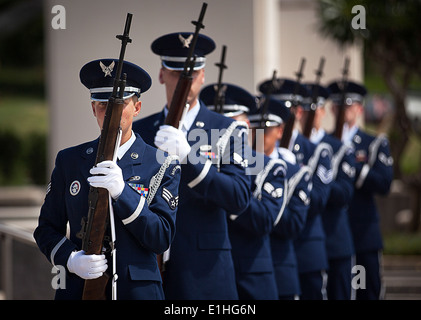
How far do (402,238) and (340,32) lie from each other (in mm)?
3337

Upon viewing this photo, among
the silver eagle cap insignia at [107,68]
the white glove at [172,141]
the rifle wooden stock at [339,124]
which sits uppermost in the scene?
the silver eagle cap insignia at [107,68]

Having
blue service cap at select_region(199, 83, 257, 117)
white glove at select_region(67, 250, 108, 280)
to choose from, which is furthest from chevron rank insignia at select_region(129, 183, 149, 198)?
blue service cap at select_region(199, 83, 257, 117)

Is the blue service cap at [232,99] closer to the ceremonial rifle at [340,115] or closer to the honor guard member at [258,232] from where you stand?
the honor guard member at [258,232]

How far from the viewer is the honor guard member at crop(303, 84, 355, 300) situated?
23.1 ft

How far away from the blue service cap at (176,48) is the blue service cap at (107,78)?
2.51ft

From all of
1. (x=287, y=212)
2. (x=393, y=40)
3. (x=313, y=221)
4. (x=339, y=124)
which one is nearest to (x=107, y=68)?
(x=287, y=212)

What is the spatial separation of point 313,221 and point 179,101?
246 centimetres

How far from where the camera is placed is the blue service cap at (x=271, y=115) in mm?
5832

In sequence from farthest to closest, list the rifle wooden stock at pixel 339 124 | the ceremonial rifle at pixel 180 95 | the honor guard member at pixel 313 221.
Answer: the rifle wooden stock at pixel 339 124 < the honor guard member at pixel 313 221 < the ceremonial rifle at pixel 180 95

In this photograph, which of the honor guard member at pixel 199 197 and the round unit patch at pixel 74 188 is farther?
the honor guard member at pixel 199 197

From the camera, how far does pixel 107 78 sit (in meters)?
3.63

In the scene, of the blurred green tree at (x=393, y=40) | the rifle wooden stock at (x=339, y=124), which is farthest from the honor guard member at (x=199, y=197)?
the blurred green tree at (x=393, y=40)

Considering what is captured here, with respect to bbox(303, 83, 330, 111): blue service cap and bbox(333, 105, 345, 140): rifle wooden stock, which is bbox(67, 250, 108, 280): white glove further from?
bbox(333, 105, 345, 140): rifle wooden stock

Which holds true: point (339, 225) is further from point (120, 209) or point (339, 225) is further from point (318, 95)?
point (120, 209)
